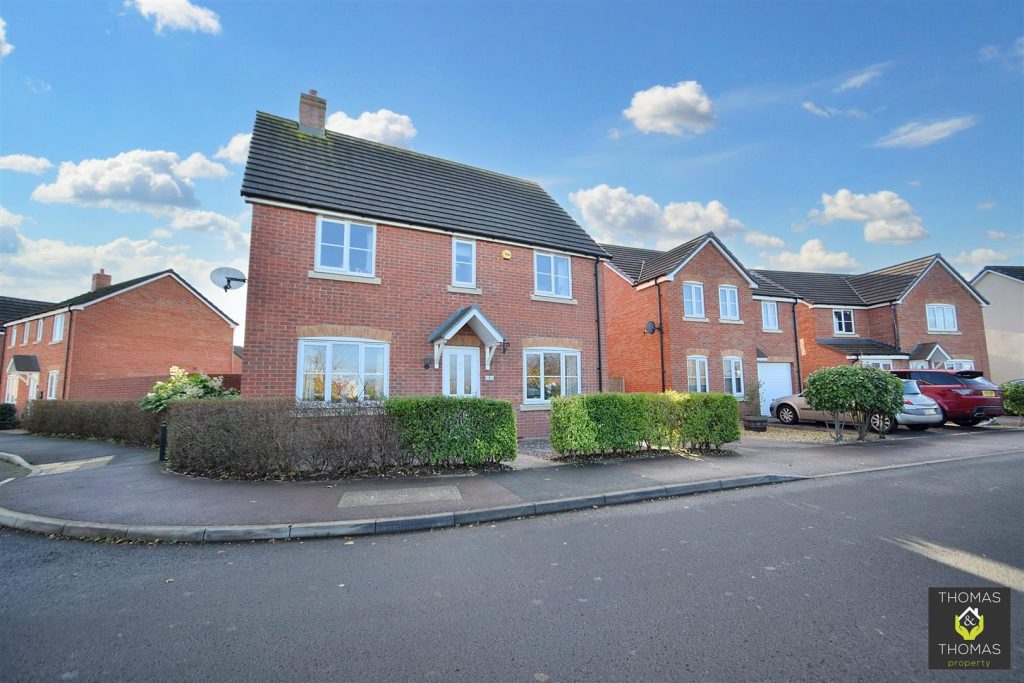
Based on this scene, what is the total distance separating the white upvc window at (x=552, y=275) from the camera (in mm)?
14016

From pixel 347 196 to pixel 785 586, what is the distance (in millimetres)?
11898

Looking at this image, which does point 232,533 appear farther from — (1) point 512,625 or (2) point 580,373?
(2) point 580,373

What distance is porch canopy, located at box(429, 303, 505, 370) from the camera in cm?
1152

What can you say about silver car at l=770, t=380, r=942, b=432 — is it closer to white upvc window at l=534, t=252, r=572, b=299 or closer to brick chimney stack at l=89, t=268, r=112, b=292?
white upvc window at l=534, t=252, r=572, b=299

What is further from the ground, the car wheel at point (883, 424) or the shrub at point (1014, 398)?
the shrub at point (1014, 398)

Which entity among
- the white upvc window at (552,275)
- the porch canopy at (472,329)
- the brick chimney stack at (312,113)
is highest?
the brick chimney stack at (312,113)

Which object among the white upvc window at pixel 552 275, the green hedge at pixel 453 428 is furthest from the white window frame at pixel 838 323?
the green hedge at pixel 453 428

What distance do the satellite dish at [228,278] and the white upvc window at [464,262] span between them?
5353 millimetres

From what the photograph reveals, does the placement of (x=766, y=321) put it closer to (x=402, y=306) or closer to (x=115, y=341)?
(x=402, y=306)

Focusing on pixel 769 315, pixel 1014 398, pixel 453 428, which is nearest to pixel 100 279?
pixel 453 428

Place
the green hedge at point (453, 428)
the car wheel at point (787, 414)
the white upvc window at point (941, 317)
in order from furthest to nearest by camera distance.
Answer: the white upvc window at point (941, 317), the car wheel at point (787, 414), the green hedge at point (453, 428)

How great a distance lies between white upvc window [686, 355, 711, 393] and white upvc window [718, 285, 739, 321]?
8.12 ft

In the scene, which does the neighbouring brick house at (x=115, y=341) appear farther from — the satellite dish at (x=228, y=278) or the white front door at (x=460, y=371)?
the white front door at (x=460, y=371)

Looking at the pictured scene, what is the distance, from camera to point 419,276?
12.1 metres
